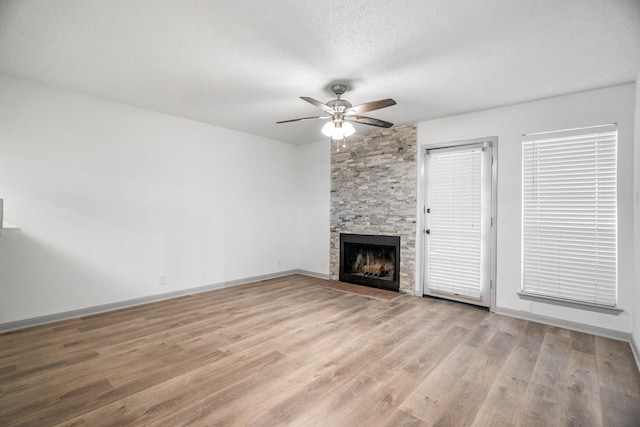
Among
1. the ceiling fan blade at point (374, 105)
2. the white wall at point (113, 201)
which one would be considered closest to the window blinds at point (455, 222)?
the ceiling fan blade at point (374, 105)

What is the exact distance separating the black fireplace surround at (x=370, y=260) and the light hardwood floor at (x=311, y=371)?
1.31m

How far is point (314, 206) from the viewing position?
20.7 feet

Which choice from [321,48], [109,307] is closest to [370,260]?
[321,48]

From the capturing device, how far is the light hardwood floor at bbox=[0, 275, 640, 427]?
195 cm

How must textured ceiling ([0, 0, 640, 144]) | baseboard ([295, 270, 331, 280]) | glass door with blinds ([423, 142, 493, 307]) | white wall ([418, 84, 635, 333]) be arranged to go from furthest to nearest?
baseboard ([295, 270, 331, 280])
glass door with blinds ([423, 142, 493, 307])
white wall ([418, 84, 635, 333])
textured ceiling ([0, 0, 640, 144])

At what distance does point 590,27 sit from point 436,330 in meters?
3.03

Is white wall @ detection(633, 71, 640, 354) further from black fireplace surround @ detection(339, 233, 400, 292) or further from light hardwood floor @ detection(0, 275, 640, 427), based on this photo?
black fireplace surround @ detection(339, 233, 400, 292)

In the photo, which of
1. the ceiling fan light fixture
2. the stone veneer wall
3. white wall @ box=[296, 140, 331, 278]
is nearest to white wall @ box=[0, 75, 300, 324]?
white wall @ box=[296, 140, 331, 278]

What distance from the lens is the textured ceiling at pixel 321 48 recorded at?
2127 mm

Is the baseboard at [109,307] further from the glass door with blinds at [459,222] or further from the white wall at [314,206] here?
the glass door with blinds at [459,222]

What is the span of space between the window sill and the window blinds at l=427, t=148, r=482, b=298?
0.61m

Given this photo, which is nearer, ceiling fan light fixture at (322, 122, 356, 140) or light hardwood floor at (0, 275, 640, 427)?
light hardwood floor at (0, 275, 640, 427)

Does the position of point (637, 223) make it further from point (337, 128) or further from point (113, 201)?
point (113, 201)

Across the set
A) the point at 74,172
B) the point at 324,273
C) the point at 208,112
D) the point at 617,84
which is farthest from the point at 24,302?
the point at 617,84
